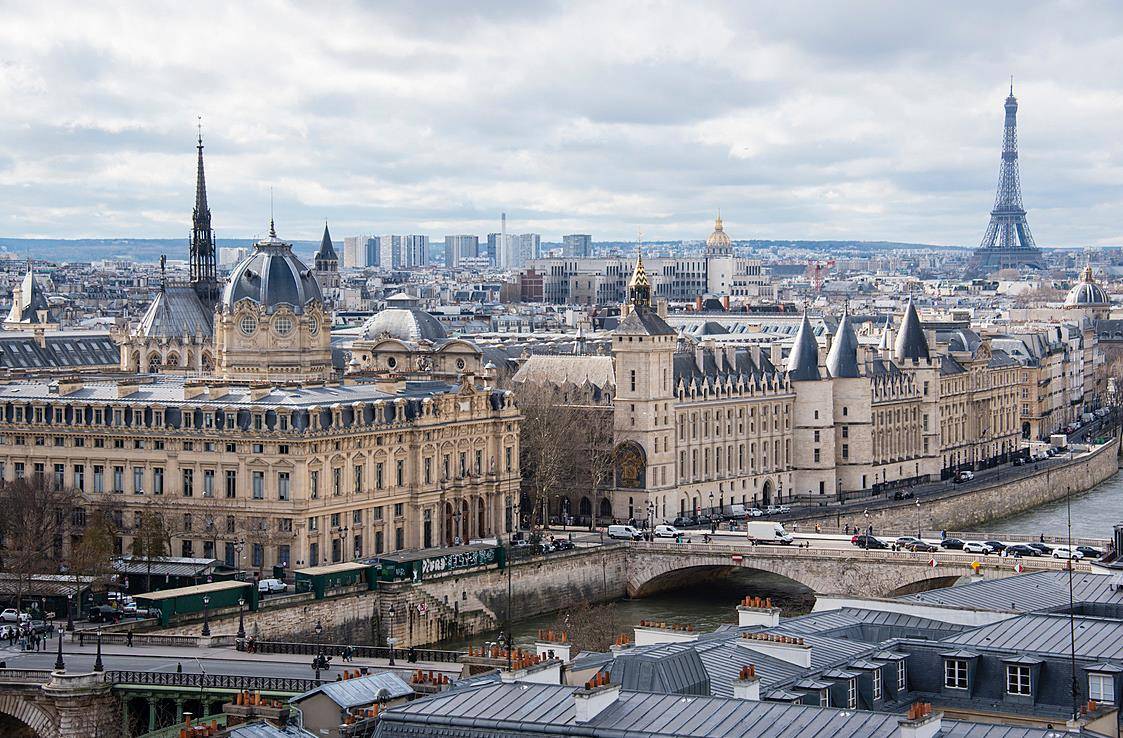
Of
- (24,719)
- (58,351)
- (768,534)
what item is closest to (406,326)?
(58,351)

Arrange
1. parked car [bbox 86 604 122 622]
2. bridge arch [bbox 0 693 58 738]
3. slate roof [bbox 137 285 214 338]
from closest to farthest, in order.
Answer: bridge arch [bbox 0 693 58 738] < parked car [bbox 86 604 122 622] < slate roof [bbox 137 285 214 338]

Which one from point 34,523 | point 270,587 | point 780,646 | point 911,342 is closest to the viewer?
point 780,646

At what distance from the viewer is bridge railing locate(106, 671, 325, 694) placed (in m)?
62.5

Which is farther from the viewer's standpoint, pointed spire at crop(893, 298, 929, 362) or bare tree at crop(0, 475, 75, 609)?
pointed spire at crop(893, 298, 929, 362)

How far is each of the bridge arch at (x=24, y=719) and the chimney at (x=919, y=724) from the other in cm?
3172

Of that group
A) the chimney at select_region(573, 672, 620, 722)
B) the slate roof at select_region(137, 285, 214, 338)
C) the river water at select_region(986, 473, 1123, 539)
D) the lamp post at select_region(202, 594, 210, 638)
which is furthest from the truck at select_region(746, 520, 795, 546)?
the chimney at select_region(573, 672, 620, 722)

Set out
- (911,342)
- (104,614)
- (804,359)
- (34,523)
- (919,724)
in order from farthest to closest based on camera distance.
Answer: (911,342), (804,359), (34,523), (104,614), (919,724)

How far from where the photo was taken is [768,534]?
10388cm

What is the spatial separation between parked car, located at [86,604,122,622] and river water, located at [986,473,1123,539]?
168 ft

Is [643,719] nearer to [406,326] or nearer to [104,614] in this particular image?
[104,614]

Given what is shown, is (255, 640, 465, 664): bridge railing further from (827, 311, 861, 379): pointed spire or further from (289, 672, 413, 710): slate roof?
(827, 311, 861, 379): pointed spire

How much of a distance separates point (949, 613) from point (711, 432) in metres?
69.7

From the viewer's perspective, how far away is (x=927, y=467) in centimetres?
14425

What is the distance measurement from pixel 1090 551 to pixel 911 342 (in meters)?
53.2
